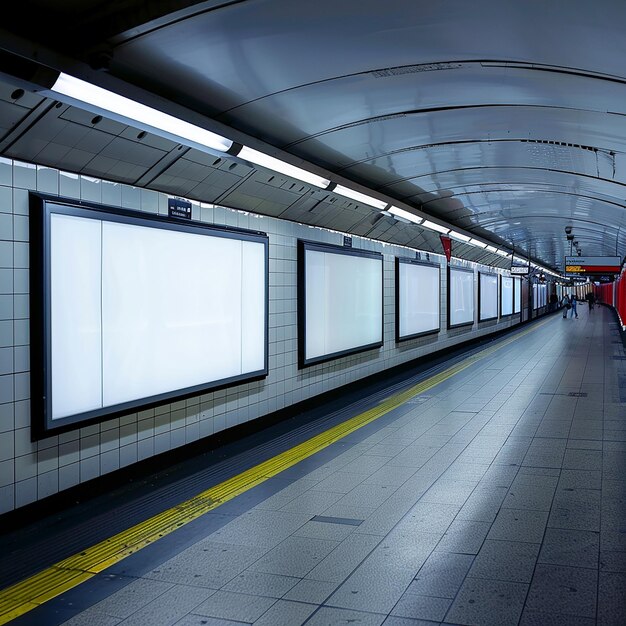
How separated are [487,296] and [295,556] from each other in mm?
17734

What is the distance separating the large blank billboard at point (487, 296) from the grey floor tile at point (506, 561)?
620 inches

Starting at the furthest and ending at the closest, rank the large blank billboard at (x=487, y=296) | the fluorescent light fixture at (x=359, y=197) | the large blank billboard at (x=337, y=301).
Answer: the large blank billboard at (x=487, y=296), the large blank billboard at (x=337, y=301), the fluorescent light fixture at (x=359, y=197)

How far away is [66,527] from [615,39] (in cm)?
435

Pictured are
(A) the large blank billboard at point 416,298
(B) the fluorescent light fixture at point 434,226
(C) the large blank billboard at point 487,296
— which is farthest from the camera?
(C) the large blank billboard at point 487,296

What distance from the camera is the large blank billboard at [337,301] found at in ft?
26.1

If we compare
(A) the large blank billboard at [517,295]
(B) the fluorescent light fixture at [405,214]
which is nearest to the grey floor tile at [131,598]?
(B) the fluorescent light fixture at [405,214]

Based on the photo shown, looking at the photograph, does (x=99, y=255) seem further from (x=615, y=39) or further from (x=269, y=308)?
(x=615, y=39)

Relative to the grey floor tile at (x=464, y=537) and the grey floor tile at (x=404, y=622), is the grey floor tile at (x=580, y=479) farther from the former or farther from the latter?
the grey floor tile at (x=404, y=622)

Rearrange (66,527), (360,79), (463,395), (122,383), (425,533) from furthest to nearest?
(463,395) → (122,383) → (360,79) → (66,527) → (425,533)

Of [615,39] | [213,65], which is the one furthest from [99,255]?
[615,39]

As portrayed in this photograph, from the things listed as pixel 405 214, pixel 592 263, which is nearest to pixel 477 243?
pixel 405 214

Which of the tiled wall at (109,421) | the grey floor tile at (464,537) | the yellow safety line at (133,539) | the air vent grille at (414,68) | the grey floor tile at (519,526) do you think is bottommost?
the yellow safety line at (133,539)

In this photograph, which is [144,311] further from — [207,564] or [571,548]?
[571,548]

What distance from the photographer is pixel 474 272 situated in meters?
18.5
